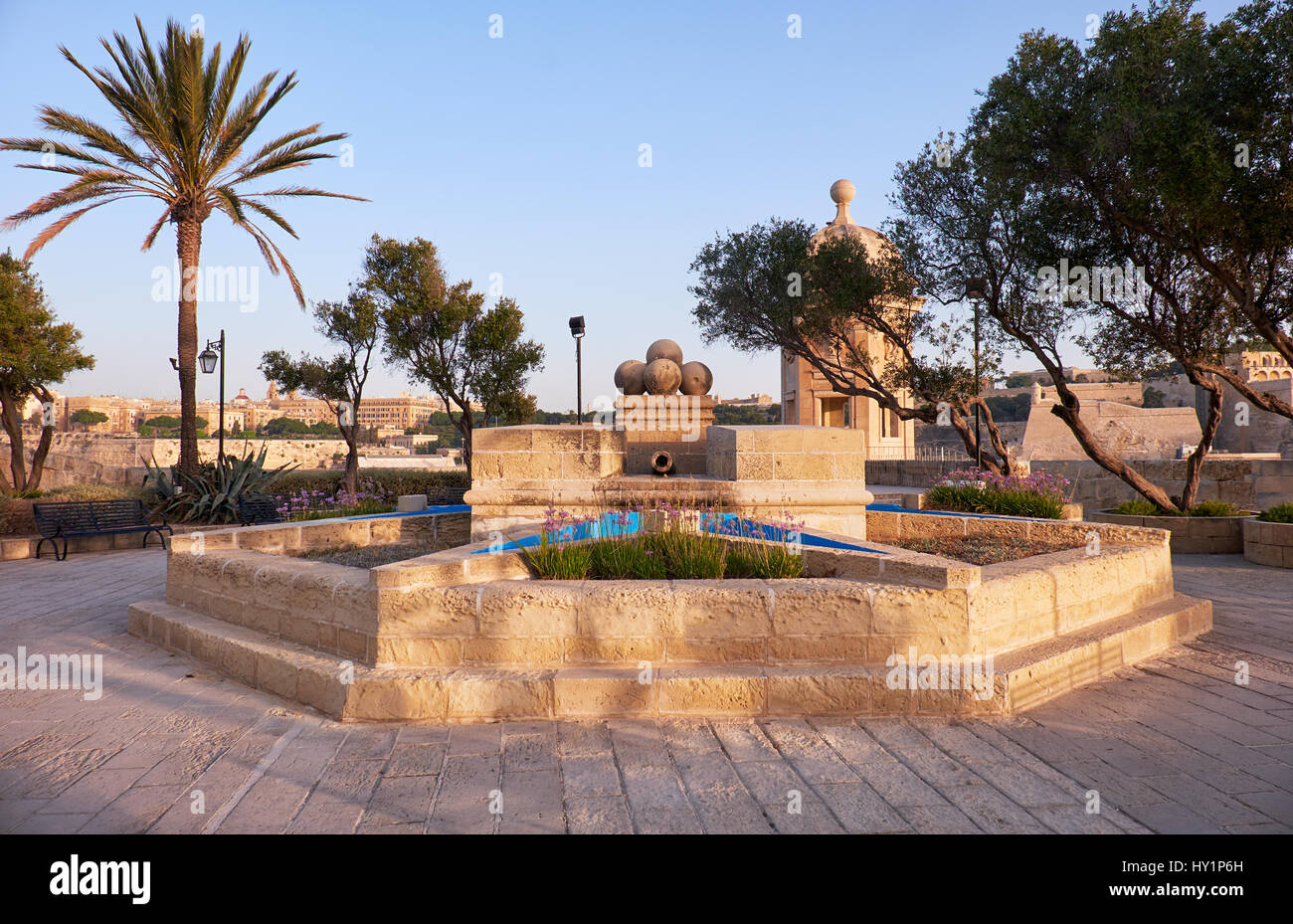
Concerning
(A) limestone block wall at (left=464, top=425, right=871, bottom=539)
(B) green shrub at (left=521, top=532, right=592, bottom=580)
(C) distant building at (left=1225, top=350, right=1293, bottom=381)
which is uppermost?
(C) distant building at (left=1225, top=350, right=1293, bottom=381)

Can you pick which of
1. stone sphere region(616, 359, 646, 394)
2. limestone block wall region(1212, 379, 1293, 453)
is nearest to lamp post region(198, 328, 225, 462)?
stone sphere region(616, 359, 646, 394)

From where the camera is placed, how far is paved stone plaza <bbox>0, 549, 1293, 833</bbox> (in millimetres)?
2674

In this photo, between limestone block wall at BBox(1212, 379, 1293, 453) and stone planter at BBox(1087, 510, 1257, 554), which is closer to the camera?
stone planter at BBox(1087, 510, 1257, 554)

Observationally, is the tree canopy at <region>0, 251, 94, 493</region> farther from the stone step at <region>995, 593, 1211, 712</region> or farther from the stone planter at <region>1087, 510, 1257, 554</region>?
the stone planter at <region>1087, 510, 1257, 554</region>

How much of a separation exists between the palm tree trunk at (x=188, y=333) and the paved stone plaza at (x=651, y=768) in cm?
1018

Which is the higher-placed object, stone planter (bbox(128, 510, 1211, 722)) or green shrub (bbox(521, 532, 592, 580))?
green shrub (bbox(521, 532, 592, 580))

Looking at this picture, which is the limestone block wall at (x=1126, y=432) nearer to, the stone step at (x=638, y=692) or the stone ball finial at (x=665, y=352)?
the stone ball finial at (x=665, y=352)

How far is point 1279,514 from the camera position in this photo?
28.6 ft

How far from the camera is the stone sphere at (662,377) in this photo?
9.51 metres

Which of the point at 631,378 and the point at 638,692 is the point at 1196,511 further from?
the point at 638,692

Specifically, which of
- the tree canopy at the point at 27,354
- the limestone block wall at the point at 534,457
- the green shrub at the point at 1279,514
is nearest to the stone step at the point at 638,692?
the limestone block wall at the point at 534,457

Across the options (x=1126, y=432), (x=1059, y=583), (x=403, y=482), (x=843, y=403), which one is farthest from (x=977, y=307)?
(x=1126, y=432)

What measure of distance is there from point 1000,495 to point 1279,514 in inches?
165

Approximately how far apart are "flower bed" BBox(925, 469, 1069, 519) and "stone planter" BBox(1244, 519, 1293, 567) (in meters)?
2.58
